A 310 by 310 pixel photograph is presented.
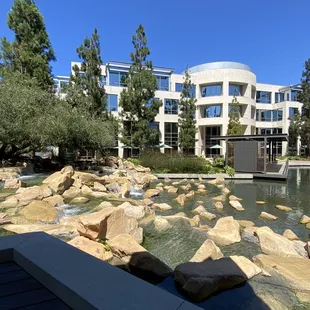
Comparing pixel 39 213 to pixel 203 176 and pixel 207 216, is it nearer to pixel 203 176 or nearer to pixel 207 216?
pixel 207 216

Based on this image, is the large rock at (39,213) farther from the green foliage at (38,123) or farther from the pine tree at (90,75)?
the pine tree at (90,75)

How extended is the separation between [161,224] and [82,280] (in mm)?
4922

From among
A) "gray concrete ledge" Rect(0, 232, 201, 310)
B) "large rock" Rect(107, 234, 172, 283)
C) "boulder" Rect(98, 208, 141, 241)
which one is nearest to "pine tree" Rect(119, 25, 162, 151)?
"boulder" Rect(98, 208, 141, 241)

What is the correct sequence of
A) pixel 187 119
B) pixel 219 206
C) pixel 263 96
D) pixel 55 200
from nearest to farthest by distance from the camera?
pixel 55 200 → pixel 219 206 → pixel 187 119 → pixel 263 96

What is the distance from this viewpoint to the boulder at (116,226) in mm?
5010

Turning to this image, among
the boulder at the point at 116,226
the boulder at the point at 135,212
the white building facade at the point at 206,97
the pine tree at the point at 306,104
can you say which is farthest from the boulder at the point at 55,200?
the pine tree at the point at 306,104

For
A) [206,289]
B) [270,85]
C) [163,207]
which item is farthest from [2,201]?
[270,85]

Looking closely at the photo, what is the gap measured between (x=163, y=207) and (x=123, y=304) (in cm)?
739

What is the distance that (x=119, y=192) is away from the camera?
36.1 ft

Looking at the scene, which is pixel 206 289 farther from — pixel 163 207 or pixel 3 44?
pixel 3 44

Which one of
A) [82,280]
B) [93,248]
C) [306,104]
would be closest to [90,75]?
[93,248]

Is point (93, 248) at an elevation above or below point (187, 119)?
below

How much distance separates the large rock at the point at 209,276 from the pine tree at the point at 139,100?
19393mm

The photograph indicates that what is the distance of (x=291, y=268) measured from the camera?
4.26 meters
